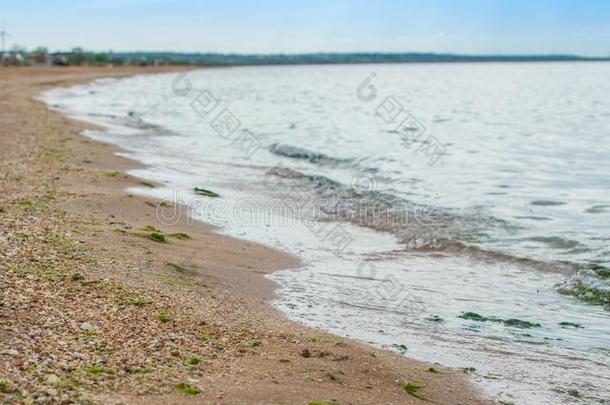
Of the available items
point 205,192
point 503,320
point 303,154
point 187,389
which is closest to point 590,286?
point 503,320

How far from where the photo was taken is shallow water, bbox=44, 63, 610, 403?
25.1 ft

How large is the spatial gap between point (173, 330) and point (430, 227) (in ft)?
26.5

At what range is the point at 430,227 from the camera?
14.0 meters

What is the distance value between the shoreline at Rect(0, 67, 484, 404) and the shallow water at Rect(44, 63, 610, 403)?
0.59 meters

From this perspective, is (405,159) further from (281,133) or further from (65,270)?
(65,270)

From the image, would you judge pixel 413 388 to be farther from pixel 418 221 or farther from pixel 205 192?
pixel 205 192

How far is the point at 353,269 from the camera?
417 inches

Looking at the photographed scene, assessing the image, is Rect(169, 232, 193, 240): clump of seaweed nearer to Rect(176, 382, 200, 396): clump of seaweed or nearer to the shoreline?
the shoreline

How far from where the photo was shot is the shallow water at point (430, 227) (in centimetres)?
765

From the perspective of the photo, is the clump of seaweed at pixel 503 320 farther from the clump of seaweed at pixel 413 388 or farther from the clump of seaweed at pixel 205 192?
the clump of seaweed at pixel 205 192

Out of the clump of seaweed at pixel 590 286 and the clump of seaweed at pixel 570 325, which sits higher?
the clump of seaweed at pixel 590 286

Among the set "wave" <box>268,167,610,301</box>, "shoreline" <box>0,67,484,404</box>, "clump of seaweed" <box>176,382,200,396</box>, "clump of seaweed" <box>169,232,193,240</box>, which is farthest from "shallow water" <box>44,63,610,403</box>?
"clump of seaweed" <box>176,382,200,396</box>

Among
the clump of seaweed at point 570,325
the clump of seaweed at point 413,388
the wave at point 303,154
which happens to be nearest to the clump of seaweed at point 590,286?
the clump of seaweed at point 570,325

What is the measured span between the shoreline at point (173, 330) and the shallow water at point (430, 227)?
1.93 feet
